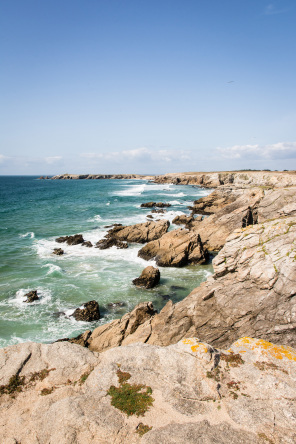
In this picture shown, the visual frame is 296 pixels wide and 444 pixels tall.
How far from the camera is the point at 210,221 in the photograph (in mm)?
38688

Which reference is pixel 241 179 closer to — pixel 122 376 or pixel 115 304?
pixel 115 304

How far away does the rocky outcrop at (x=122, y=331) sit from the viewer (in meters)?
16.4

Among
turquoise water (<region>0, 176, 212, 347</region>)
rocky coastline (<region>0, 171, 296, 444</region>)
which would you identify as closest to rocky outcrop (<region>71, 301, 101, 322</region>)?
turquoise water (<region>0, 176, 212, 347</region>)

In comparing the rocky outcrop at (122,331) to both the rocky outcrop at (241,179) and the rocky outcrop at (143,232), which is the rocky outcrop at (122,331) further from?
the rocky outcrop at (241,179)

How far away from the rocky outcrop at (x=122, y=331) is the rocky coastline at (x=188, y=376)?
6.9 inches

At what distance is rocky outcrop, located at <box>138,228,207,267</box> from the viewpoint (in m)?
30.6

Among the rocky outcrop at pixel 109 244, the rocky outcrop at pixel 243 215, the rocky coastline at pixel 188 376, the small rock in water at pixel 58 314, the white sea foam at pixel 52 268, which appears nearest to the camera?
the rocky coastline at pixel 188 376

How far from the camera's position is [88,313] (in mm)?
20844

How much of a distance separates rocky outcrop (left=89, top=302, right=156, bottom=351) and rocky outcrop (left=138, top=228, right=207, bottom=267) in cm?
1221

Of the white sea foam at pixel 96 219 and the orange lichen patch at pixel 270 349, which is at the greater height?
the orange lichen patch at pixel 270 349

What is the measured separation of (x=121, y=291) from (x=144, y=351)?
48.5 ft

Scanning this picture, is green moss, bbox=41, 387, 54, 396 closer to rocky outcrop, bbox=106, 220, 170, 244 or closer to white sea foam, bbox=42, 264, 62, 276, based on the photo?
white sea foam, bbox=42, 264, 62, 276

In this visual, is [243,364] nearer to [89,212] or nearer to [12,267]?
[12,267]

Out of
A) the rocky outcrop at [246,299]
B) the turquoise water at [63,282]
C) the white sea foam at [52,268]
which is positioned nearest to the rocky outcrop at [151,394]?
the rocky outcrop at [246,299]
